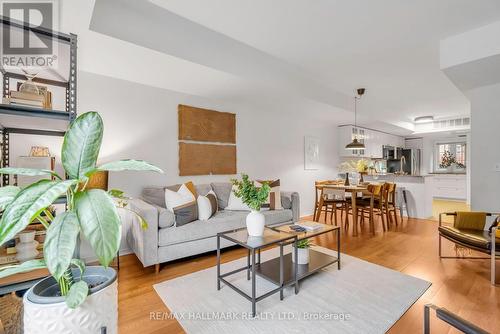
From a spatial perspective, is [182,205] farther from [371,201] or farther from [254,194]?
[371,201]

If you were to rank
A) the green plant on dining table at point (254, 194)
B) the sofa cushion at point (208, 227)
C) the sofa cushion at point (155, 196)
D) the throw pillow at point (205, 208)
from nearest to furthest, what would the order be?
1. the green plant on dining table at point (254, 194)
2. the sofa cushion at point (208, 227)
3. the throw pillow at point (205, 208)
4. the sofa cushion at point (155, 196)

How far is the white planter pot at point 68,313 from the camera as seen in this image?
86 cm

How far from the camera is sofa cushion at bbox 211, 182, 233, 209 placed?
3783 mm

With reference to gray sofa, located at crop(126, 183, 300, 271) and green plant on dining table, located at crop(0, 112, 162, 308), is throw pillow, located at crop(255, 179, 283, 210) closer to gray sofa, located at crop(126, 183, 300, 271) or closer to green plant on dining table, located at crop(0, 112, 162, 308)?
gray sofa, located at crop(126, 183, 300, 271)

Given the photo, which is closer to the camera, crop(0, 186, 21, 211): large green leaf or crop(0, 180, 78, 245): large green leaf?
crop(0, 180, 78, 245): large green leaf

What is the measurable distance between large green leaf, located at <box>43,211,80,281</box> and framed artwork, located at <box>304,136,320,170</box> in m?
5.25

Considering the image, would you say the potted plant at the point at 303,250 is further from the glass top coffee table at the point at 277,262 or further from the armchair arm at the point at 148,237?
the armchair arm at the point at 148,237

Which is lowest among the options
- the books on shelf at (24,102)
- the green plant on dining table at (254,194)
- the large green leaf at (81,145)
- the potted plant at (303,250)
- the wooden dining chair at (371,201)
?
the potted plant at (303,250)

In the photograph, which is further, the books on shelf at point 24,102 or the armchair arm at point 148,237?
the armchair arm at point 148,237

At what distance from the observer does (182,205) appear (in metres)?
2.94

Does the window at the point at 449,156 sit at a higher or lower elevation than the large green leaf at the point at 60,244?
higher

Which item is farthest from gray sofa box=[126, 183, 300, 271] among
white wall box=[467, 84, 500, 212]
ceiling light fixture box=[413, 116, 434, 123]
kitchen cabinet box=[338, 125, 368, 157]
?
ceiling light fixture box=[413, 116, 434, 123]

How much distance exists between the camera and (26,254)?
62.2 inches

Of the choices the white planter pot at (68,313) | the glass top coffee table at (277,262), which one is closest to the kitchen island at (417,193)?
the glass top coffee table at (277,262)
